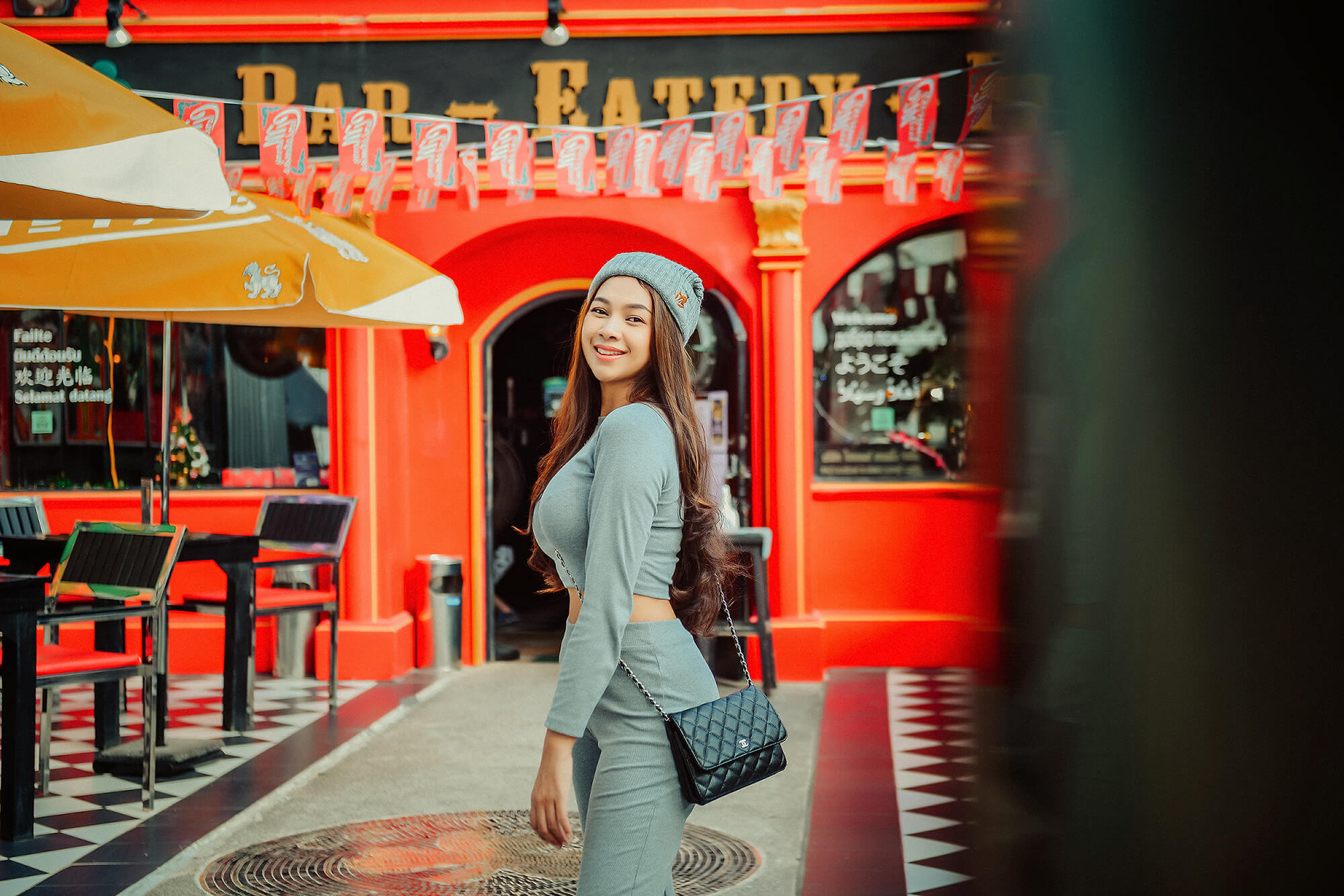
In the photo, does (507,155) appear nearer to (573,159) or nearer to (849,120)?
(573,159)

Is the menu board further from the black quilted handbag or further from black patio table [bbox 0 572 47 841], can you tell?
the black quilted handbag

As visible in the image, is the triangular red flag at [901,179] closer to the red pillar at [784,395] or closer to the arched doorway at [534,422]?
the red pillar at [784,395]

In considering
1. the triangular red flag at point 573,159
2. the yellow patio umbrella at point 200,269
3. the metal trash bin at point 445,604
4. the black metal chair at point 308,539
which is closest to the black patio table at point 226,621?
the black metal chair at point 308,539

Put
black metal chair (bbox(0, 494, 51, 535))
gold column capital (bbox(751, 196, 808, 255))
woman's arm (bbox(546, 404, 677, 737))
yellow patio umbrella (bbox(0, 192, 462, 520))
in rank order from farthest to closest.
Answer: gold column capital (bbox(751, 196, 808, 255)) → black metal chair (bbox(0, 494, 51, 535)) → yellow patio umbrella (bbox(0, 192, 462, 520)) → woman's arm (bbox(546, 404, 677, 737))

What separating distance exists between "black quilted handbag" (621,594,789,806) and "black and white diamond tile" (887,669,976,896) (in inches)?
12.2

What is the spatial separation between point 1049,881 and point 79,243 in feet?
17.3

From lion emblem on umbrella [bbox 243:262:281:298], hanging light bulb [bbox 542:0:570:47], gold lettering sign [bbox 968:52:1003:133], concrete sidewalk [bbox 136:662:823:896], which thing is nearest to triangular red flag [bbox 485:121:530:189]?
hanging light bulb [bbox 542:0:570:47]

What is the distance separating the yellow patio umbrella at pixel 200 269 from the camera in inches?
197

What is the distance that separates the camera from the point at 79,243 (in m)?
5.14

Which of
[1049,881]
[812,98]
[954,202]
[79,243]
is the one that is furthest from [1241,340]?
[954,202]

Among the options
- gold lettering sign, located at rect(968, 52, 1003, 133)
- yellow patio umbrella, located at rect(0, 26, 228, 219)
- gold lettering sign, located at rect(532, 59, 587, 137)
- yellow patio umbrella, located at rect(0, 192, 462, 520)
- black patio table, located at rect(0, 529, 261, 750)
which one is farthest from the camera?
gold lettering sign, located at rect(532, 59, 587, 137)

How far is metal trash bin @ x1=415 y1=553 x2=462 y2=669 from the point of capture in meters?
8.00

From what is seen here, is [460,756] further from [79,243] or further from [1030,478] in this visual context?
[1030,478]

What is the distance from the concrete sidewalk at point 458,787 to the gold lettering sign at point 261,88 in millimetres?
3927
